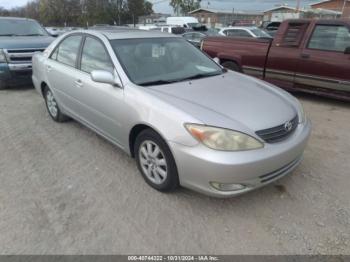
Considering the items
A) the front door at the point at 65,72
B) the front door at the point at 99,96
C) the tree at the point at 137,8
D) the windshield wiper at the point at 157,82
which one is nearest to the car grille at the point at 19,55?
the front door at the point at 65,72

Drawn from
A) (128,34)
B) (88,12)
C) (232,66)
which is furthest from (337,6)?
(128,34)

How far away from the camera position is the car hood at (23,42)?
7112mm

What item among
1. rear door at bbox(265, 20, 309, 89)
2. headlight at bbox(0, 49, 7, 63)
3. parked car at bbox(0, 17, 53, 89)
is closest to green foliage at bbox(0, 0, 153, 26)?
parked car at bbox(0, 17, 53, 89)

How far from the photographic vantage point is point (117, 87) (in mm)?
3312

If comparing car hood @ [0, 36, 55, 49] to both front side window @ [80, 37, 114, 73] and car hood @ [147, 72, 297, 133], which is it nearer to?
front side window @ [80, 37, 114, 73]

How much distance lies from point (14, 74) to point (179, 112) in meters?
5.92

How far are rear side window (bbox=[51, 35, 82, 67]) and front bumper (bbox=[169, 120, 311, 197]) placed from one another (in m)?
2.31

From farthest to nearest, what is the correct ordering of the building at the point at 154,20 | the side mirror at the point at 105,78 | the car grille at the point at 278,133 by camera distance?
1. the building at the point at 154,20
2. the side mirror at the point at 105,78
3. the car grille at the point at 278,133

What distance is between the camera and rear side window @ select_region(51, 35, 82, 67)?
4.21m

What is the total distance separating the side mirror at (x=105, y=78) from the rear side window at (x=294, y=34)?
14.7ft

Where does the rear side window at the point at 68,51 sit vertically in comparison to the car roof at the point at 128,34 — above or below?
below

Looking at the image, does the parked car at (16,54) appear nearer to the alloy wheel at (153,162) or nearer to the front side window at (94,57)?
the front side window at (94,57)

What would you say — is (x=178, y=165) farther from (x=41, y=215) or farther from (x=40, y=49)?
(x=40, y=49)

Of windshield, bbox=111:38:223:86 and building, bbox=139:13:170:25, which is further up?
building, bbox=139:13:170:25
